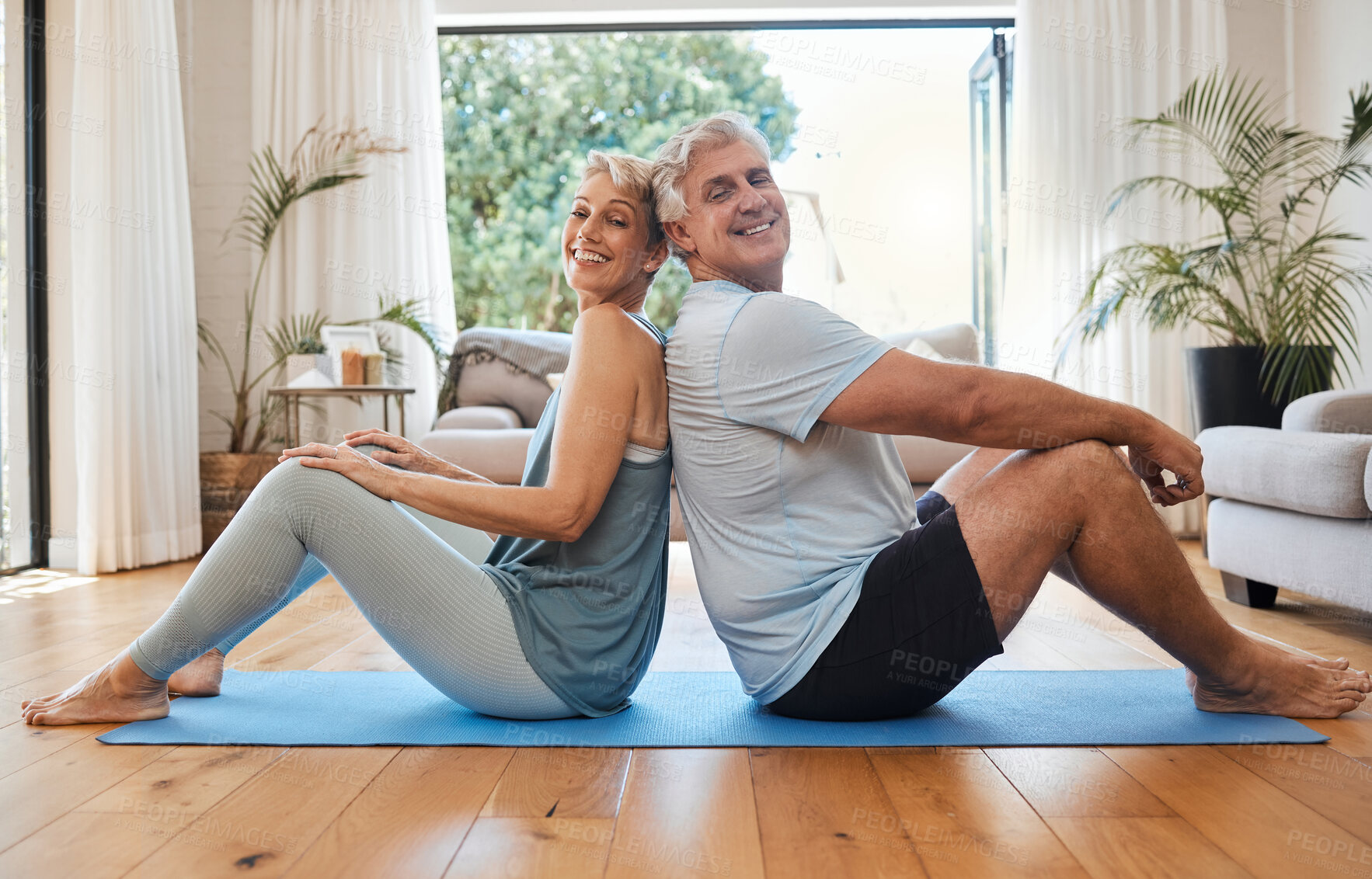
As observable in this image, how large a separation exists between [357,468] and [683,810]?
2.05 feet

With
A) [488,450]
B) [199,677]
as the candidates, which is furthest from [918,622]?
[488,450]

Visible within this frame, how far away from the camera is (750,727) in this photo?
57.8 inches

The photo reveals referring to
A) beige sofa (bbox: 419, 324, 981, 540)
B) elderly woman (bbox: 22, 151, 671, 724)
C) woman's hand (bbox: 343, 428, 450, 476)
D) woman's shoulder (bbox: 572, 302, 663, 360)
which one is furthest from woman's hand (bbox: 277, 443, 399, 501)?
beige sofa (bbox: 419, 324, 981, 540)

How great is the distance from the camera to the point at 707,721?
1.52 metres

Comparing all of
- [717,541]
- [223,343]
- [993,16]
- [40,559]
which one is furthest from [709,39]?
[717,541]

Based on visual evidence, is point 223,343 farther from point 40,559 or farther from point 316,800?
point 316,800

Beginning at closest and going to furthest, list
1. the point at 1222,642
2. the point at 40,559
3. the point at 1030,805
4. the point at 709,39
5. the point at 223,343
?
the point at 1030,805
the point at 1222,642
the point at 40,559
the point at 223,343
the point at 709,39

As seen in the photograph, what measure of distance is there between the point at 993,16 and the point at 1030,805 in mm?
4590

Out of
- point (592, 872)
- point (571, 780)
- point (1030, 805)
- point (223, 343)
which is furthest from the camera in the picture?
point (223, 343)

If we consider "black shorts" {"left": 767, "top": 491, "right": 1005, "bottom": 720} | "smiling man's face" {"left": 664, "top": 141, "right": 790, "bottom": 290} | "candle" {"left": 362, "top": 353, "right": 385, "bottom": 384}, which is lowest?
"black shorts" {"left": 767, "top": 491, "right": 1005, "bottom": 720}

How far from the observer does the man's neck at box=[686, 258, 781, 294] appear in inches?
58.2

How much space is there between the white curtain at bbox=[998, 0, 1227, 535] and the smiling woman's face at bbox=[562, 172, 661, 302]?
355 centimetres

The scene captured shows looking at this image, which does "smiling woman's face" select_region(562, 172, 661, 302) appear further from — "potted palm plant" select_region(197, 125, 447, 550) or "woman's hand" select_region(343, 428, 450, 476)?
"potted palm plant" select_region(197, 125, 447, 550)

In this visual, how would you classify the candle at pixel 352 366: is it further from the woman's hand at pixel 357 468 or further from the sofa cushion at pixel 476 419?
the woman's hand at pixel 357 468
